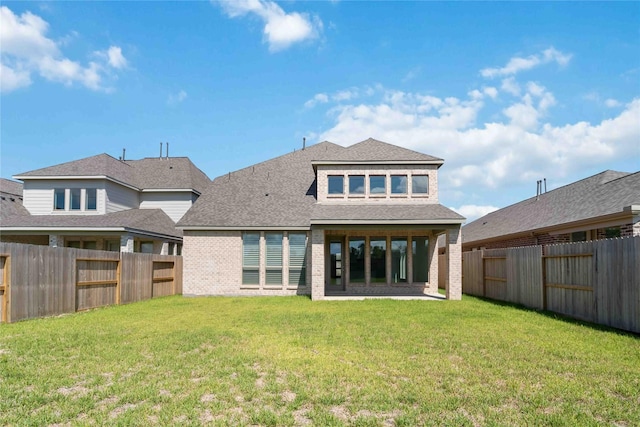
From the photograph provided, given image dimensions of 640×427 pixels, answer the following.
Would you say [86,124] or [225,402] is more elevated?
[86,124]

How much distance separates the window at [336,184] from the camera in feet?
62.4

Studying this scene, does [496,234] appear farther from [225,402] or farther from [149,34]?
[225,402]

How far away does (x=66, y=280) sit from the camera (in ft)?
41.5

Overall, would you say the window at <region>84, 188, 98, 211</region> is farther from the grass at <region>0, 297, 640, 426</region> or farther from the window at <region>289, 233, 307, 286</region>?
the grass at <region>0, 297, 640, 426</region>

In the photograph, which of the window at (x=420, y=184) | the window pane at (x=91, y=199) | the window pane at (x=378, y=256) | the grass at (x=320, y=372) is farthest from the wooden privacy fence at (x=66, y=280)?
the window at (x=420, y=184)

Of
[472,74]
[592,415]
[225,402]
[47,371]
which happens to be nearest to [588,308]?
[592,415]

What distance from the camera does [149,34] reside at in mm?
14711

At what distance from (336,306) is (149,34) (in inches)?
462

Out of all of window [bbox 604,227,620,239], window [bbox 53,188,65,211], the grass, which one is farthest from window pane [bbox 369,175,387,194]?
window [bbox 53,188,65,211]

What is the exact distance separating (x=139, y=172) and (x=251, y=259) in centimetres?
1303

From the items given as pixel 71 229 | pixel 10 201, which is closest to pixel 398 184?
pixel 71 229

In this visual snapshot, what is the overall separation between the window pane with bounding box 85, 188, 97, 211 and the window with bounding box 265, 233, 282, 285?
36.6ft

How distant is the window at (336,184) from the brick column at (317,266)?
2907 mm

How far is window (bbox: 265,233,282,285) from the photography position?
18859mm
